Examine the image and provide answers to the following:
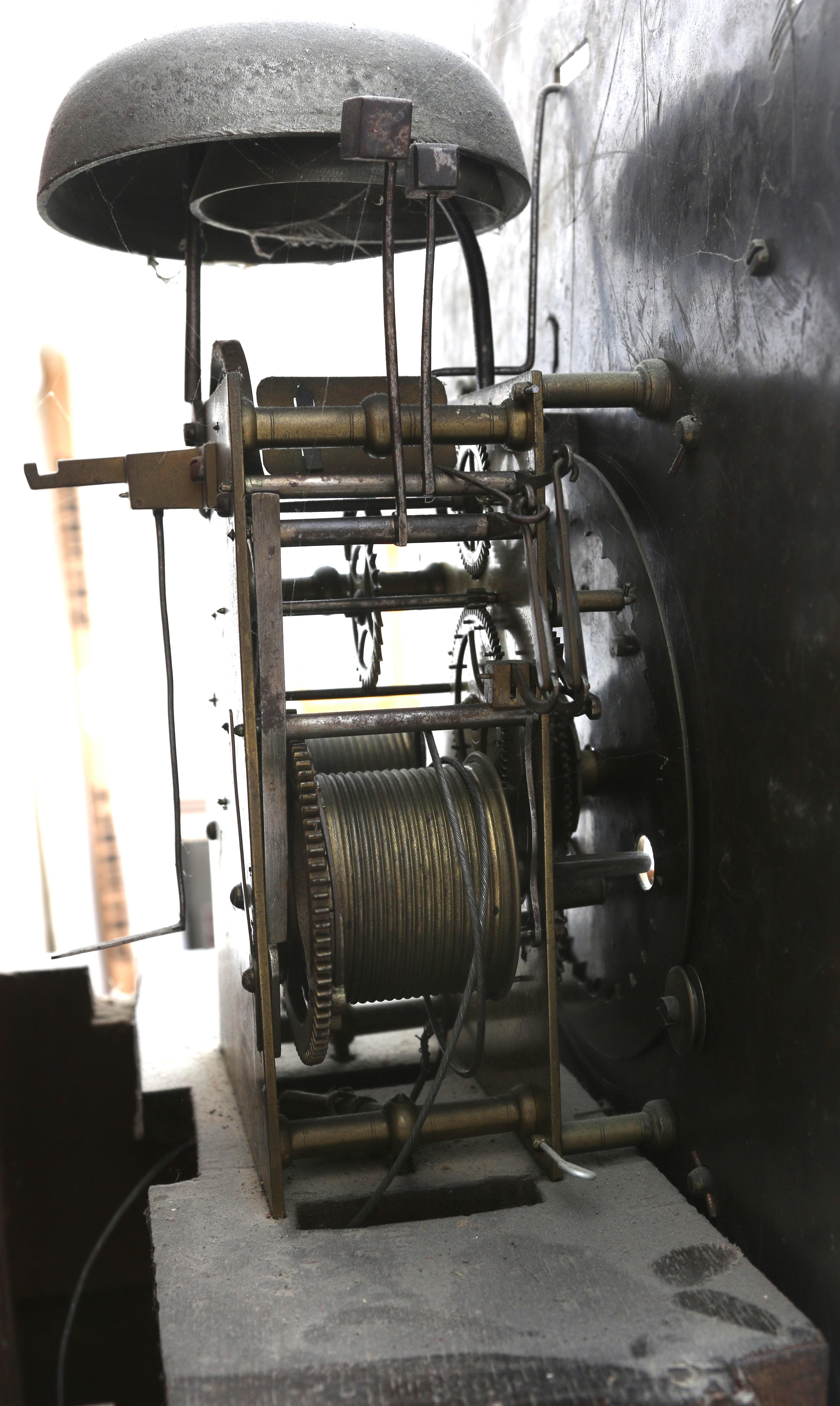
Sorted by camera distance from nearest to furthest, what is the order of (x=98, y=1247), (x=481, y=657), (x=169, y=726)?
(x=169, y=726)
(x=481, y=657)
(x=98, y=1247)

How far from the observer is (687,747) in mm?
1990

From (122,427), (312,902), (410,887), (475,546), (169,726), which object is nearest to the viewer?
(312,902)

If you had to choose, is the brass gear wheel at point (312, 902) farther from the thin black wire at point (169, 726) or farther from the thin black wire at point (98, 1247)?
the thin black wire at point (98, 1247)

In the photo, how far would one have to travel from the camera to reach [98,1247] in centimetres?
273

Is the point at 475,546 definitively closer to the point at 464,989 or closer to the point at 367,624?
the point at 367,624

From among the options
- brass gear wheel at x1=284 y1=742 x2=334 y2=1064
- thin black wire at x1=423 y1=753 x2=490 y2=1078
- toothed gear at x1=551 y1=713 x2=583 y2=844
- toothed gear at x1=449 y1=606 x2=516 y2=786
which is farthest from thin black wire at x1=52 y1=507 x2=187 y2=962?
toothed gear at x1=551 y1=713 x2=583 y2=844

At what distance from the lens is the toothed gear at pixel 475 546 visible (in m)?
2.40

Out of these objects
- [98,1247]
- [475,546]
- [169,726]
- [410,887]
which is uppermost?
[475,546]

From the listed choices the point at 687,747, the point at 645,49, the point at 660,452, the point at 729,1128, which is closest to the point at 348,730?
the point at 687,747

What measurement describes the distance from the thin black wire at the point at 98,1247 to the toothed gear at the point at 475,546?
4.48 ft

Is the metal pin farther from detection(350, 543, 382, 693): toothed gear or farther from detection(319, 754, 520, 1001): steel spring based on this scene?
detection(350, 543, 382, 693): toothed gear

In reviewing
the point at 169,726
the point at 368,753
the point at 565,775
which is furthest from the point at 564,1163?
the point at 368,753

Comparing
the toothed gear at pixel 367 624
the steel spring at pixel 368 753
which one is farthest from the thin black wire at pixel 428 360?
the steel spring at pixel 368 753

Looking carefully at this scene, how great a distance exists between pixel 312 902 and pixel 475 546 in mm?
969
